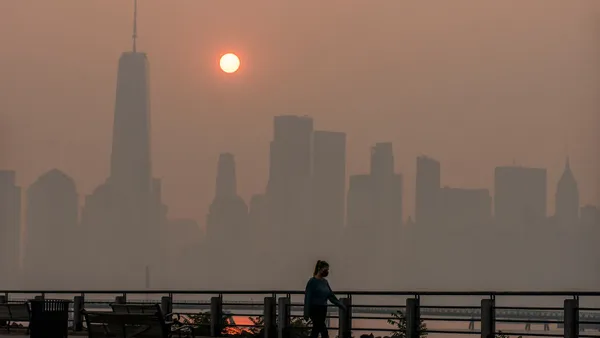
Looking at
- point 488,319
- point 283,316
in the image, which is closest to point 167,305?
point 283,316

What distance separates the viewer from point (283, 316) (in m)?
28.9

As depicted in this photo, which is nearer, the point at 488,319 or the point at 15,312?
the point at 488,319

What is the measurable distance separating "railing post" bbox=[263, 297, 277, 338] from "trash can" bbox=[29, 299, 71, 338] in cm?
594

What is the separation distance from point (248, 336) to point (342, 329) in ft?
9.23

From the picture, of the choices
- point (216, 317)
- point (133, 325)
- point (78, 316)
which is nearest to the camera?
point (133, 325)

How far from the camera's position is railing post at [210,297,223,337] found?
30.7 m

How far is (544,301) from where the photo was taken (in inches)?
7869

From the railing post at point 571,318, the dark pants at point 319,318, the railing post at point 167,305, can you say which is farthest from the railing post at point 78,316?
the railing post at point 571,318

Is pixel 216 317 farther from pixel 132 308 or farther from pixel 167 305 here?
pixel 132 308

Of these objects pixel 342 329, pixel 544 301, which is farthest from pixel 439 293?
pixel 544 301

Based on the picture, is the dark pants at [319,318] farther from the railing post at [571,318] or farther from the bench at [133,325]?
the railing post at [571,318]

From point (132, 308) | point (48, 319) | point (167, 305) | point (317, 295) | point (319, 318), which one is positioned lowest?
point (48, 319)

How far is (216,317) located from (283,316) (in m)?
2.74

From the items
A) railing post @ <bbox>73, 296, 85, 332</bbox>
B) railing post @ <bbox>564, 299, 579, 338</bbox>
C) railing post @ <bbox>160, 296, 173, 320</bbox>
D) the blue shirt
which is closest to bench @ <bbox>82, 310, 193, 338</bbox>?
the blue shirt
